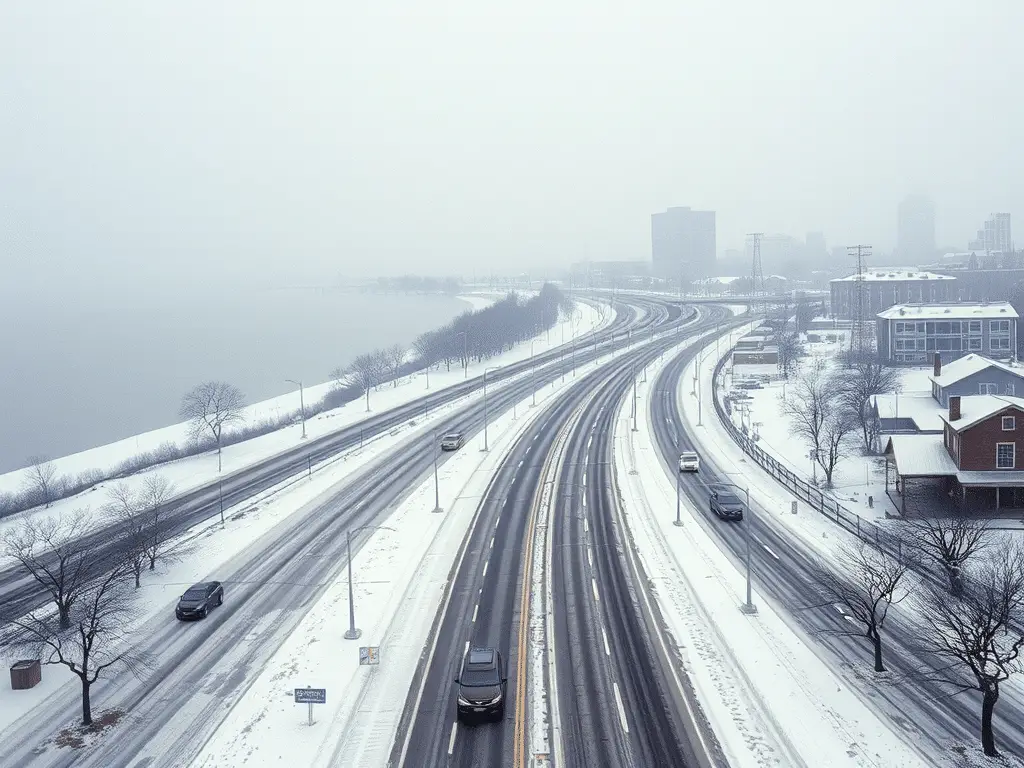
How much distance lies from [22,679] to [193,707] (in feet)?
23.5

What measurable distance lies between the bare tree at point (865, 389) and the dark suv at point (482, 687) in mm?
41833

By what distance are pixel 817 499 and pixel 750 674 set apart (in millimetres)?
24045

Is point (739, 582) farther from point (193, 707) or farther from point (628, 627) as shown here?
point (193, 707)

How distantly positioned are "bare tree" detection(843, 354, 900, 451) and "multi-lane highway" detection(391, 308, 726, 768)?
21305mm

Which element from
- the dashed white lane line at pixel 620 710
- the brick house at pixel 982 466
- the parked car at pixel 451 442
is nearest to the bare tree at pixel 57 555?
the dashed white lane line at pixel 620 710

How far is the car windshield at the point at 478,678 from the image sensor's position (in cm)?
2645

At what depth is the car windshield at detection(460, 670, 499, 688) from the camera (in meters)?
26.5

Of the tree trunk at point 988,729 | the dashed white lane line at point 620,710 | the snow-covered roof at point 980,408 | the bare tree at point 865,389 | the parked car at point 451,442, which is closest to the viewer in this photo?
the tree trunk at point 988,729

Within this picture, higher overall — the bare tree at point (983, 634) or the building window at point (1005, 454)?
the building window at point (1005, 454)

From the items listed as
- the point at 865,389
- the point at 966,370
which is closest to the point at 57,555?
the point at 865,389

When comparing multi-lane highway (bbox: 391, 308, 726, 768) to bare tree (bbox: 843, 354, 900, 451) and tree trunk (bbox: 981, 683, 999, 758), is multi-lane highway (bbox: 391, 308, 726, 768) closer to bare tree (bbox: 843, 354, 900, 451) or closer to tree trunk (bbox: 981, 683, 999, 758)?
tree trunk (bbox: 981, 683, 999, 758)

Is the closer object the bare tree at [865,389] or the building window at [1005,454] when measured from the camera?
the building window at [1005,454]

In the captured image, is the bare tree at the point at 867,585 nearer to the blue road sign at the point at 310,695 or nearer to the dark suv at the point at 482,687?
the dark suv at the point at 482,687

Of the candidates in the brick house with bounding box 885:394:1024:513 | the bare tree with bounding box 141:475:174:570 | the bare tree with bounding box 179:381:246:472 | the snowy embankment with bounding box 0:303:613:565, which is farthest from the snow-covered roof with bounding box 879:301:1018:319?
the bare tree with bounding box 141:475:174:570
